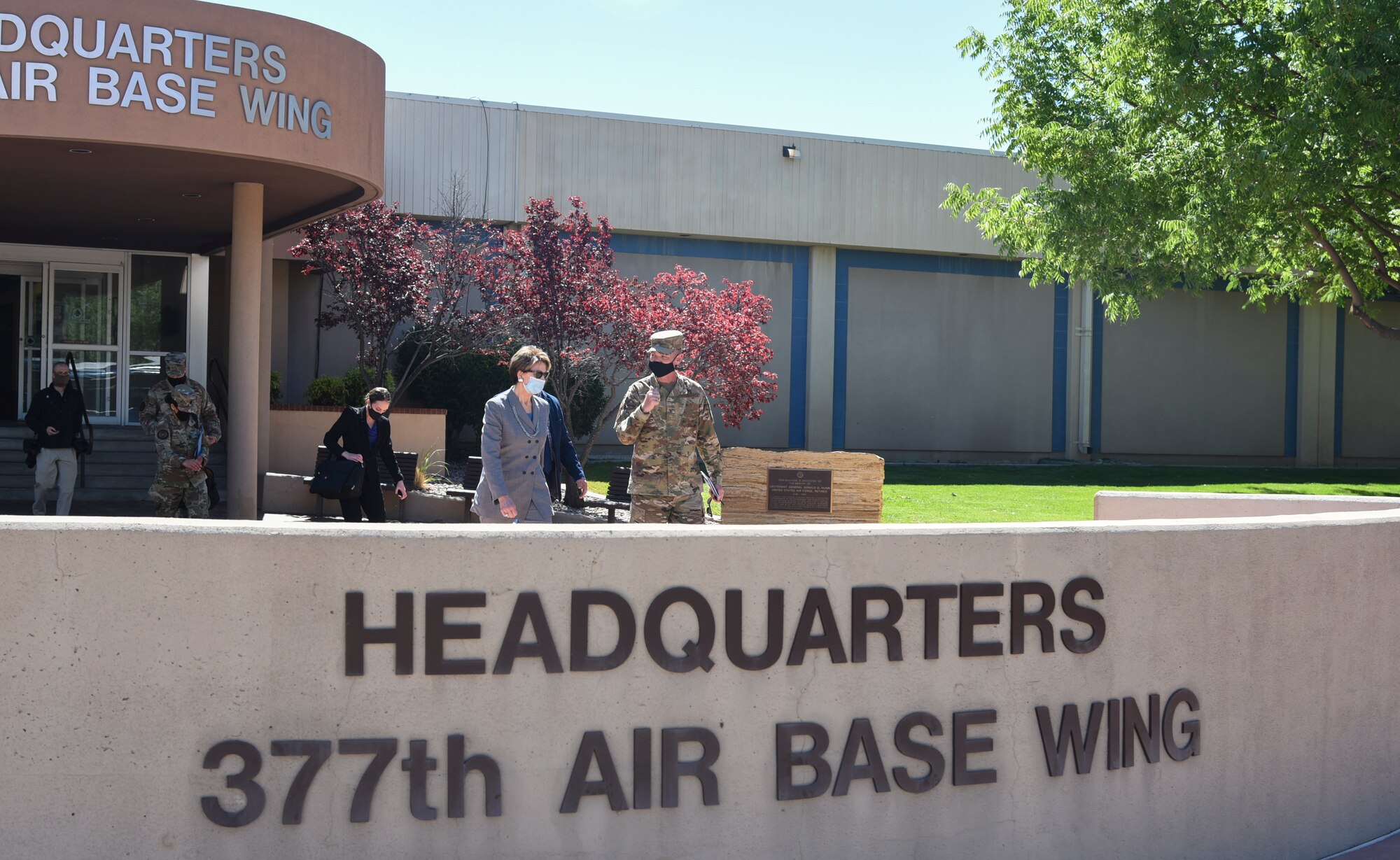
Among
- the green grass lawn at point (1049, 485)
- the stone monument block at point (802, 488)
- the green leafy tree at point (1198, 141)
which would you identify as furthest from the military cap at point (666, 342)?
the green leafy tree at point (1198, 141)

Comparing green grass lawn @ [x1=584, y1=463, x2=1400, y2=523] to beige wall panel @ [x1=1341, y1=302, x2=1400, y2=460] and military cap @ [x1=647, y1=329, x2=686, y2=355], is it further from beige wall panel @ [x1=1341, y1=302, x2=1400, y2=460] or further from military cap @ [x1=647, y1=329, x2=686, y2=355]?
military cap @ [x1=647, y1=329, x2=686, y2=355]

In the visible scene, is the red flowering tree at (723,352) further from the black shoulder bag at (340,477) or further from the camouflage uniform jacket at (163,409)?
the camouflage uniform jacket at (163,409)

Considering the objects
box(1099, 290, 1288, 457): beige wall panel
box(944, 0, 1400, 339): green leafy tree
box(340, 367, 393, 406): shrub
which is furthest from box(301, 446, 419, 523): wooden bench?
box(1099, 290, 1288, 457): beige wall panel

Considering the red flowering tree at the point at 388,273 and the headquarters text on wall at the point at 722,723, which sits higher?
the red flowering tree at the point at 388,273

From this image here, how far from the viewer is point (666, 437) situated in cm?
743

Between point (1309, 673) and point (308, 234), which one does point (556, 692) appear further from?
point (308, 234)

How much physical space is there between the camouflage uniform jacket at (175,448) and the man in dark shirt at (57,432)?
2173 millimetres

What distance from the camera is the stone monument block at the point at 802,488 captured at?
28.4ft

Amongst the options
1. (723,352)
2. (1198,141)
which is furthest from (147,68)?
(1198,141)

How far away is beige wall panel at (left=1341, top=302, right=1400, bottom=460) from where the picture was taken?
109ft

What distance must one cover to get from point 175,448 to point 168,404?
369 mm

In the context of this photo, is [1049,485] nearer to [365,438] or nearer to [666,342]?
[365,438]

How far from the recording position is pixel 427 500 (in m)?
15.2

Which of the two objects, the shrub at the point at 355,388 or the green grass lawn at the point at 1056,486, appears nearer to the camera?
the green grass lawn at the point at 1056,486
